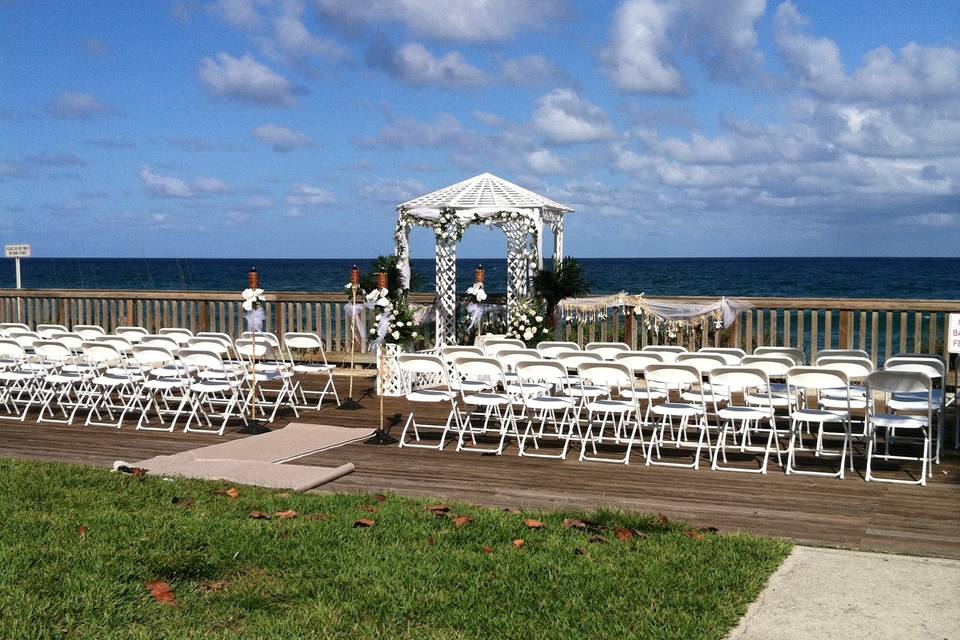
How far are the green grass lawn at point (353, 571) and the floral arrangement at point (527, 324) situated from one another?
661 cm

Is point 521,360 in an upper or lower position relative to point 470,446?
upper

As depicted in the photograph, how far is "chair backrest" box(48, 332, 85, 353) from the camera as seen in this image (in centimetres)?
1162

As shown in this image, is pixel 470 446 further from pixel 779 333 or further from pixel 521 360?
pixel 779 333

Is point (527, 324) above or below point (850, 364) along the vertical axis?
above

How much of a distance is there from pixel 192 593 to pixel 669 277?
199 feet

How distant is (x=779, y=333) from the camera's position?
103 feet

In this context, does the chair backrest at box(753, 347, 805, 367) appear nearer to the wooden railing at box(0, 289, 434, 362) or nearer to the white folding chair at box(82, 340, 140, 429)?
the wooden railing at box(0, 289, 434, 362)

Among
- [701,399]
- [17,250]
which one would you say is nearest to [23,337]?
[17,250]

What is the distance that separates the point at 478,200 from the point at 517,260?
97 centimetres

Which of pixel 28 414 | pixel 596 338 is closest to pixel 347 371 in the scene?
pixel 596 338

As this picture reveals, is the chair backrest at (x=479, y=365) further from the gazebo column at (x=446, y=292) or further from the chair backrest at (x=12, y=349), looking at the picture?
the chair backrest at (x=12, y=349)

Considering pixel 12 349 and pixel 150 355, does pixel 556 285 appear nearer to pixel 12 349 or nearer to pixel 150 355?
pixel 150 355

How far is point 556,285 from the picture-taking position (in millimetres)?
14289

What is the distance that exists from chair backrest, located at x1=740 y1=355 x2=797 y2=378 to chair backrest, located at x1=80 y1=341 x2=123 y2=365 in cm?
621
